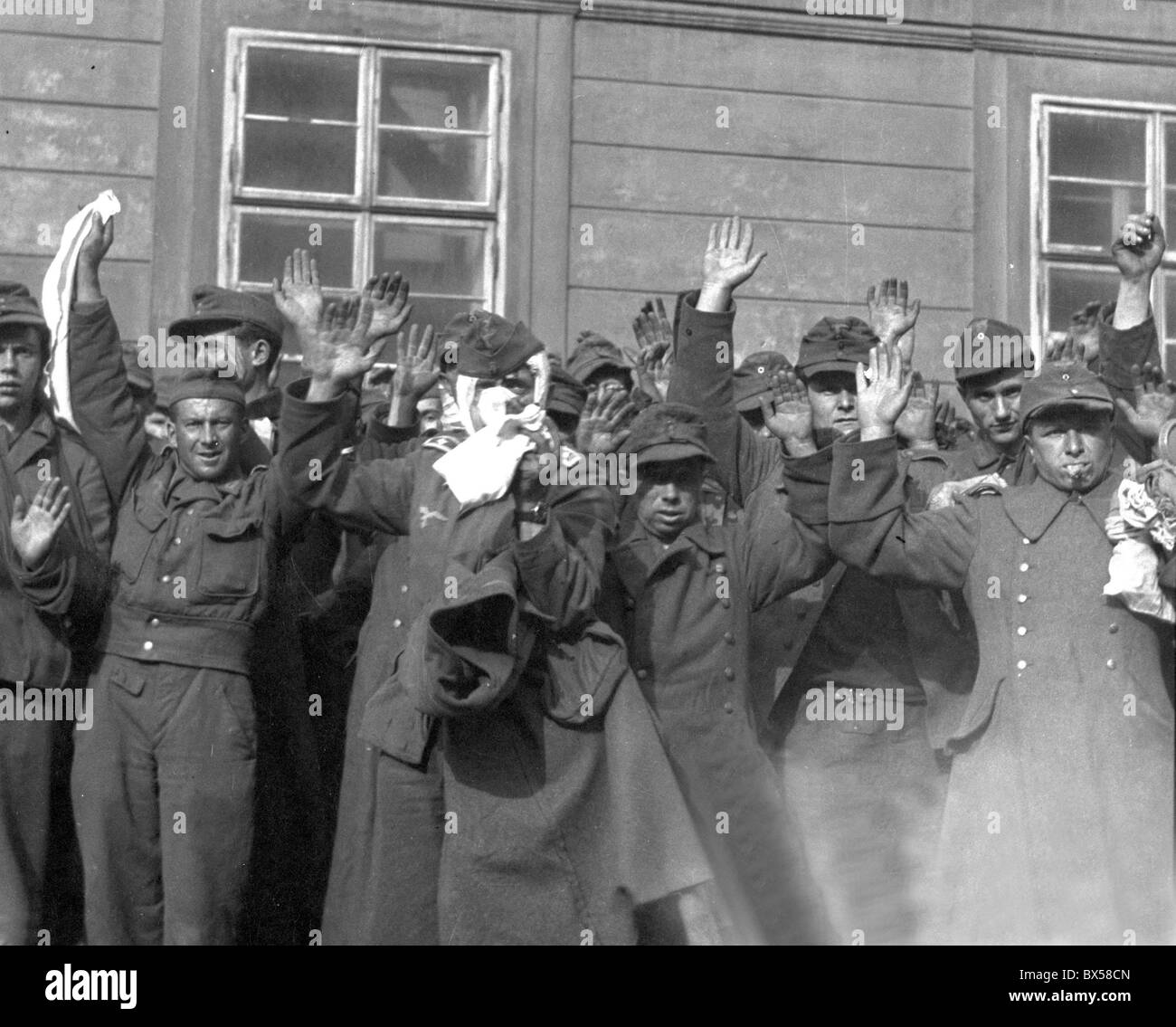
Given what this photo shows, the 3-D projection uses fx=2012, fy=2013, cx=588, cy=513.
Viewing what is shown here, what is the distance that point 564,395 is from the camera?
659 centimetres

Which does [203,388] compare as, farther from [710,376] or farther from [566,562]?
[710,376]

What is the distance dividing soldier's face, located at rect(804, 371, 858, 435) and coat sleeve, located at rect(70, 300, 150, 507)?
2.12 meters

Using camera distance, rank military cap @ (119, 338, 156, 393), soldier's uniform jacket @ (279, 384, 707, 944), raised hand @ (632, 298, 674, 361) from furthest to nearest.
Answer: raised hand @ (632, 298, 674, 361) → military cap @ (119, 338, 156, 393) → soldier's uniform jacket @ (279, 384, 707, 944)

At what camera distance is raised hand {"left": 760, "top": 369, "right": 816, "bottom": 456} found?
647 cm

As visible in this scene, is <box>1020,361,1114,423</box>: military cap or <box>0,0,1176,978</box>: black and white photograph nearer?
<box>0,0,1176,978</box>: black and white photograph

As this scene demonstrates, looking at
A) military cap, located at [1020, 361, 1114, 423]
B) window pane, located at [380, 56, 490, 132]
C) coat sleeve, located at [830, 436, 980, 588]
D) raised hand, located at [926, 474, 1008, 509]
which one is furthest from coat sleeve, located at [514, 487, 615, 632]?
window pane, located at [380, 56, 490, 132]

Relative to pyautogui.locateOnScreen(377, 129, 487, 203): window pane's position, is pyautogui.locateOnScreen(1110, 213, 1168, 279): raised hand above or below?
below

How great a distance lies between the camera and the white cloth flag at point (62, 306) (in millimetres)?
6098

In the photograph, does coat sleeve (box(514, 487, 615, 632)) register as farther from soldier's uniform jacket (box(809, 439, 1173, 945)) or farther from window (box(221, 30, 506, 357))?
window (box(221, 30, 506, 357))

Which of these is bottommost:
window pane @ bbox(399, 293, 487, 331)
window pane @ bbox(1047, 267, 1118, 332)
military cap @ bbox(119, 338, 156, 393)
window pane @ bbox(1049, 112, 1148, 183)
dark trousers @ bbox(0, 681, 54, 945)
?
dark trousers @ bbox(0, 681, 54, 945)

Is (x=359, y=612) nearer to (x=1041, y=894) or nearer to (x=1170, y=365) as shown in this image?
(x=1041, y=894)

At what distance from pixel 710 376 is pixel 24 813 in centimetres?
236

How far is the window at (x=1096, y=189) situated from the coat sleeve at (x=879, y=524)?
4.12 meters
